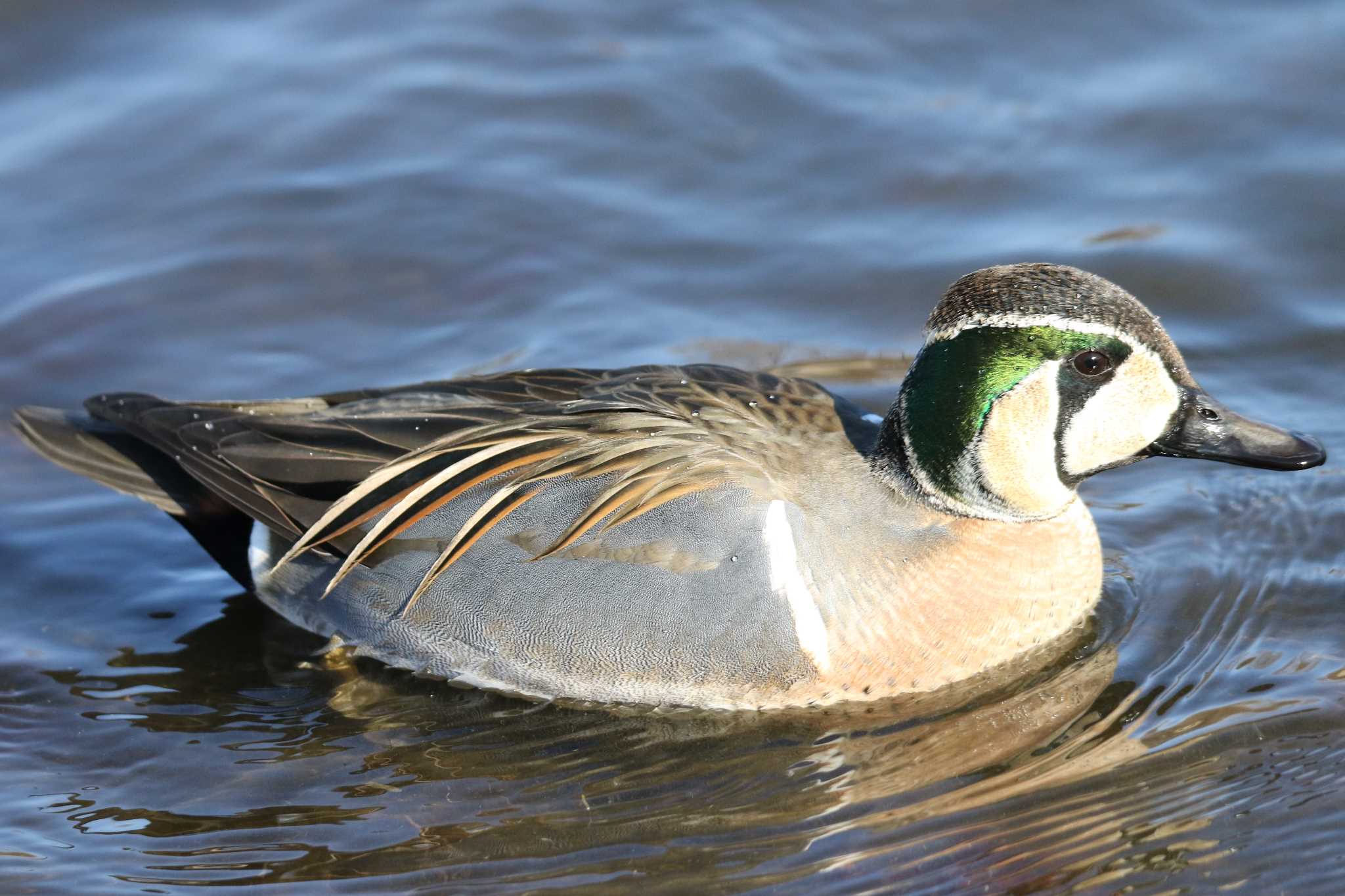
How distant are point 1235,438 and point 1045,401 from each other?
0.69 m

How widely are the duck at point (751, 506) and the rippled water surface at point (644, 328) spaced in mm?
287

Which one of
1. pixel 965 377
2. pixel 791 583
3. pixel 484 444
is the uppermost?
pixel 965 377

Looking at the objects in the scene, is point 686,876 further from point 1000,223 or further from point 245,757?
point 1000,223

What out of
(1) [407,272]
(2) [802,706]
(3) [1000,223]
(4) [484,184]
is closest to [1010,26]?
(3) [1000,223]

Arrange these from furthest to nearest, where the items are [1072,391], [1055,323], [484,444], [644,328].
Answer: [644,328], [484,444], [1072,391], [1055,323]

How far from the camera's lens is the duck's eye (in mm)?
5578

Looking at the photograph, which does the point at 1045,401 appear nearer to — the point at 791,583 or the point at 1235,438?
the point at 1235,438

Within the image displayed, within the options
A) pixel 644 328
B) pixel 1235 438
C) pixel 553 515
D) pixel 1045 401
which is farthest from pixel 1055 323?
pixel 644 328

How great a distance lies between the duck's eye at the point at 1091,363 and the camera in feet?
18.3

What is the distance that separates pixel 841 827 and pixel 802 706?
67cm

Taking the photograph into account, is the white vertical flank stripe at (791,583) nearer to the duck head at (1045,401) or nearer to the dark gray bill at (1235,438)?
the duck head at (1045,401)

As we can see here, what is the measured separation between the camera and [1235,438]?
18.7 ft

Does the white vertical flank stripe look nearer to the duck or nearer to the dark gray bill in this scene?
the duck

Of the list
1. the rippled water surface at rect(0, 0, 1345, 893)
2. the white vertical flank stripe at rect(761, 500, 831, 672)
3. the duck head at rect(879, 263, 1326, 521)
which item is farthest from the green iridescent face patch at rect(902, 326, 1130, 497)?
the rippled water surface at rect(0, 0, 1345, 893)
